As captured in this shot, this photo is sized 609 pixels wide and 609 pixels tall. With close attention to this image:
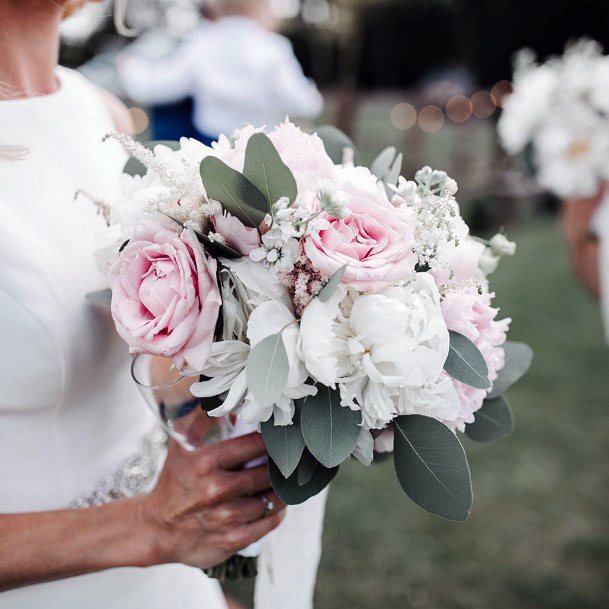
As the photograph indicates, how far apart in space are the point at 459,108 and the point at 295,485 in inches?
510

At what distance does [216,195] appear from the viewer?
0.96 meters

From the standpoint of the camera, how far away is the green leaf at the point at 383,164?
1228 millimetres

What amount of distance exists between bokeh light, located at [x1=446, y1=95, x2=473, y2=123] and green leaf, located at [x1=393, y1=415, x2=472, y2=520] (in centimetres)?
1263

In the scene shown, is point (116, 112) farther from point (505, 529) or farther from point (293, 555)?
point (505, 529)

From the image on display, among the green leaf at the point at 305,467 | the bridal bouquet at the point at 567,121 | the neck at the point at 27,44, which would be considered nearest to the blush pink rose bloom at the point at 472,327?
the green leaf at the point at 305,467

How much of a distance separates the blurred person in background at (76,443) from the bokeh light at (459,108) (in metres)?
12.3

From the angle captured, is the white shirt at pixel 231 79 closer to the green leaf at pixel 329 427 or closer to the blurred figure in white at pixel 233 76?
the blurred figure in white at pixel 233 76

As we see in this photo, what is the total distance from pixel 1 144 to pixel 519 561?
2.80 m

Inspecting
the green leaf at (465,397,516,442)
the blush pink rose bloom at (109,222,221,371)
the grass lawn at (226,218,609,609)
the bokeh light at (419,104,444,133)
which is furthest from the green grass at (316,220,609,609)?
the bokeh light at (419,104,444,133)

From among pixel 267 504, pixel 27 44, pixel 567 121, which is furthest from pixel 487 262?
pixel 567 121

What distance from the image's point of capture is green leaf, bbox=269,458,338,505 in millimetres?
1047

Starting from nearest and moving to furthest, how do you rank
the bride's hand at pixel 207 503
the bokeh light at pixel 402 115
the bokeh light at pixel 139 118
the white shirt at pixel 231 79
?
the bride's hand at pixel 207 503 → the white shirt at pixel 231 79 → the bokeh light at pixel 139 118 → the bokeh light at pixel 402 115

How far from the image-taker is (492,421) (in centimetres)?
128

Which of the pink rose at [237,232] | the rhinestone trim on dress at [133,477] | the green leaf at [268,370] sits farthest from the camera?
the rhinestone trim on dress at [133,477]
